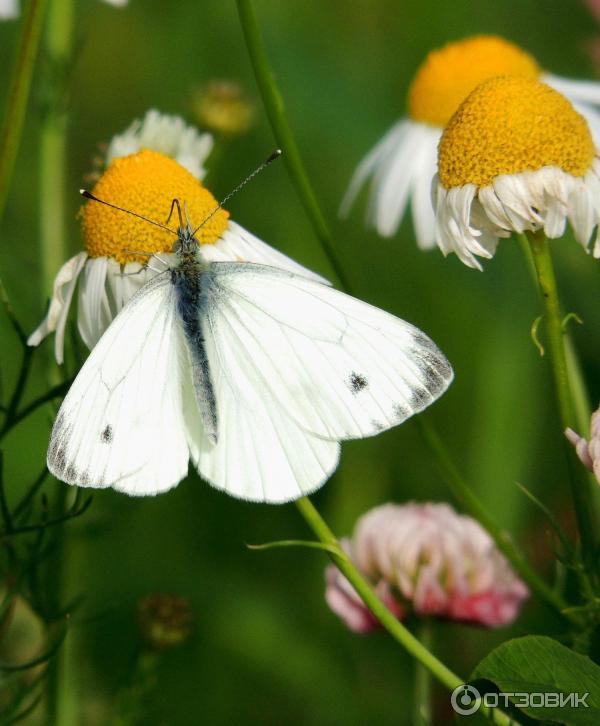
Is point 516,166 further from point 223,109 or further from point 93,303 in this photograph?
point 223,109

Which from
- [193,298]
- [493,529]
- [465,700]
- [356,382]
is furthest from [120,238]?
[465,700]

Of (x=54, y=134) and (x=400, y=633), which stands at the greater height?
(x=54, y=134)

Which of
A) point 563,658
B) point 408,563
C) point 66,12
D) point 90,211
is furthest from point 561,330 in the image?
point 66,12

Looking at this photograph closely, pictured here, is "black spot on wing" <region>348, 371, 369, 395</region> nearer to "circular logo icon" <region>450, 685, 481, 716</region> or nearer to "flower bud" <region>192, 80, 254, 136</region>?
"circular logo icon" <region>450, 685, 481, 716</region>

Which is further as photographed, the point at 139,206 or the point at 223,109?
the point at 223,109

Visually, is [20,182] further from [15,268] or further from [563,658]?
[563,658]

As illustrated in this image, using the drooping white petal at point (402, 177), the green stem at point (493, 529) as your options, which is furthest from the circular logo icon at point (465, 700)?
the drooping white petal at point (402, 177)
